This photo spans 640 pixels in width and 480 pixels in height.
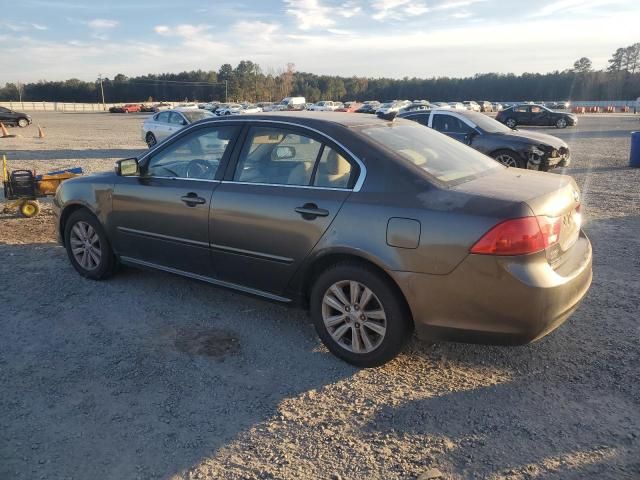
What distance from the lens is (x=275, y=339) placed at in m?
3.98

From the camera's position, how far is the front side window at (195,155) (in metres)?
4.22

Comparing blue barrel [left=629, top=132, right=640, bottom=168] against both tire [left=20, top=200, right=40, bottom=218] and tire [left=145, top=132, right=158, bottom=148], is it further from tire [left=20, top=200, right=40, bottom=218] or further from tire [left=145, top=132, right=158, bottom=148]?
tire [left=145, top=132, right=158, bottom=148]

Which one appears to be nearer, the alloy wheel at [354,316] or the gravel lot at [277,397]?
the gravel lot at [277,397]

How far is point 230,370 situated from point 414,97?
128m

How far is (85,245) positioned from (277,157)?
2465 mm

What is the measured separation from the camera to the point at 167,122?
17.8 metres

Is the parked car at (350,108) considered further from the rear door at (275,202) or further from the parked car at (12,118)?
the parked car at (12,118)

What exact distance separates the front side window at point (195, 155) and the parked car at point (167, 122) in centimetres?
1307

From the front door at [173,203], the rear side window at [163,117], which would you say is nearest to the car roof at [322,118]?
the front door at [173,203]

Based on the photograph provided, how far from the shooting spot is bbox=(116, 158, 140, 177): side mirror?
4605 mm

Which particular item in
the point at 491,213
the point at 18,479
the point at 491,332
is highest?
the point at 491,213

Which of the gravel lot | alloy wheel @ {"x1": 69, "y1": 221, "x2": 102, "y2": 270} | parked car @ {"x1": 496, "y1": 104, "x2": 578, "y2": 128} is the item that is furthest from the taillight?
parked car @ {"x1": 496, "y1": 104, "x2": 578, "y2": 128}

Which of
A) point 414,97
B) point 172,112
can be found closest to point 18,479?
point 172,112

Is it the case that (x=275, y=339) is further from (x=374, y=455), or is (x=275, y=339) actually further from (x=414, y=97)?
(x=414, y=97)
